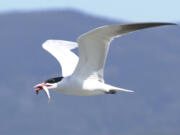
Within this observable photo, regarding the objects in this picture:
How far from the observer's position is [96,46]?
13.8 m

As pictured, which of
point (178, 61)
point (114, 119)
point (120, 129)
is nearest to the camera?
point (120, 129)

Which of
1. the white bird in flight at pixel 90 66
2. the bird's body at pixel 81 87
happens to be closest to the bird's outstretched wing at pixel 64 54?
the white bird in flight at pixel 90 66

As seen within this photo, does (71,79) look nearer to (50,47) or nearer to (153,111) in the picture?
(50,47)

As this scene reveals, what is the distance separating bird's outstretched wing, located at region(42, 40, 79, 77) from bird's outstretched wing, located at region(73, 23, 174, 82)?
3.30ft

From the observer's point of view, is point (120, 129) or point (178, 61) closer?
point (120, 129)

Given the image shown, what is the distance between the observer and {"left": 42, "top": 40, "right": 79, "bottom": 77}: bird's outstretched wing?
52.7ft

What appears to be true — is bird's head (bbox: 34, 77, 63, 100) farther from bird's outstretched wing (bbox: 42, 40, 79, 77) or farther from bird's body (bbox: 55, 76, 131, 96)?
bird's outstretched wing (bbox: 42, 40, 79, 77)

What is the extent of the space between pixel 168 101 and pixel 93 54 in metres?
154

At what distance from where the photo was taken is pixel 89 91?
14656mm

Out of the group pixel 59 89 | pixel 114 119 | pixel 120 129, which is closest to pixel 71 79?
pixel 59 89

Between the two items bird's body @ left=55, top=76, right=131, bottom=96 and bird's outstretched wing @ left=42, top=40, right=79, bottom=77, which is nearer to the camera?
bird's body @ left=55, top=76, right=131, bottom=96

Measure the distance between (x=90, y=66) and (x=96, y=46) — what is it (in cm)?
83

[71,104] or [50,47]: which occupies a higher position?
[50,47]

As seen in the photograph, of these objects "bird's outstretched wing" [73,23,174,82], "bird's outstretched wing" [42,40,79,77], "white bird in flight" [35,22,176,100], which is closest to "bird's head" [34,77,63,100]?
"white bird in flight" [35,22,176,100]
